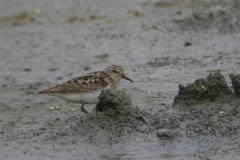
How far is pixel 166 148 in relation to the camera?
5086 mm

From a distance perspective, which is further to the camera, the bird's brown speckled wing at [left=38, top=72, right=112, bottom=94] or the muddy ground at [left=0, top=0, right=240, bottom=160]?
the bird's brown speckled wing at [left=38, top=72, right=112, bottom=94]

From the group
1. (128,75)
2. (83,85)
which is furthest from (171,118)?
(128,75)

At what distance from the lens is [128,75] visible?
29.1 ft

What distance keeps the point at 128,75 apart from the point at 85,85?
2.17 m

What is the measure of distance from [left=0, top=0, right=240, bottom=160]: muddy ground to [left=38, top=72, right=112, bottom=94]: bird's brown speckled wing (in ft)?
1.70

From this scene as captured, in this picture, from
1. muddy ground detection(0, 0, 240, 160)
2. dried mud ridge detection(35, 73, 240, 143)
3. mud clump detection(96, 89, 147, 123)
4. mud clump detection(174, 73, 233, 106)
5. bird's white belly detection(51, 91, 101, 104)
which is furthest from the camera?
bird's white belly detection(51, 91, 101, 104)

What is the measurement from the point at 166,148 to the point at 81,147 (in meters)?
1.30

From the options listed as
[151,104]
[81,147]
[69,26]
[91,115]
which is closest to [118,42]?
[69,26]

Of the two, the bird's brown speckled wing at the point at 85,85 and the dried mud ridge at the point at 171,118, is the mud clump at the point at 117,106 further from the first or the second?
the bird's brown speckled wing at the point at 85,85

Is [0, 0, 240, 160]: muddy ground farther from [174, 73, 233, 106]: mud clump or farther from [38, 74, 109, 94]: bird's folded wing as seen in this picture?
[38, 74, 109, 94]: bird's folded wing

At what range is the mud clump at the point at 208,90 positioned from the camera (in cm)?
611

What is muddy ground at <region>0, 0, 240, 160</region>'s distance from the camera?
5331 millimetres

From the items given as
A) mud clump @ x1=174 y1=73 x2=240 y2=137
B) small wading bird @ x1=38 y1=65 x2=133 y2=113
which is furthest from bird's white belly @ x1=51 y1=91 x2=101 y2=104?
mud clump @ x1=174 y1=73 x2=240 y2=137

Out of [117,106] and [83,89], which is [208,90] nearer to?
[117,106]
